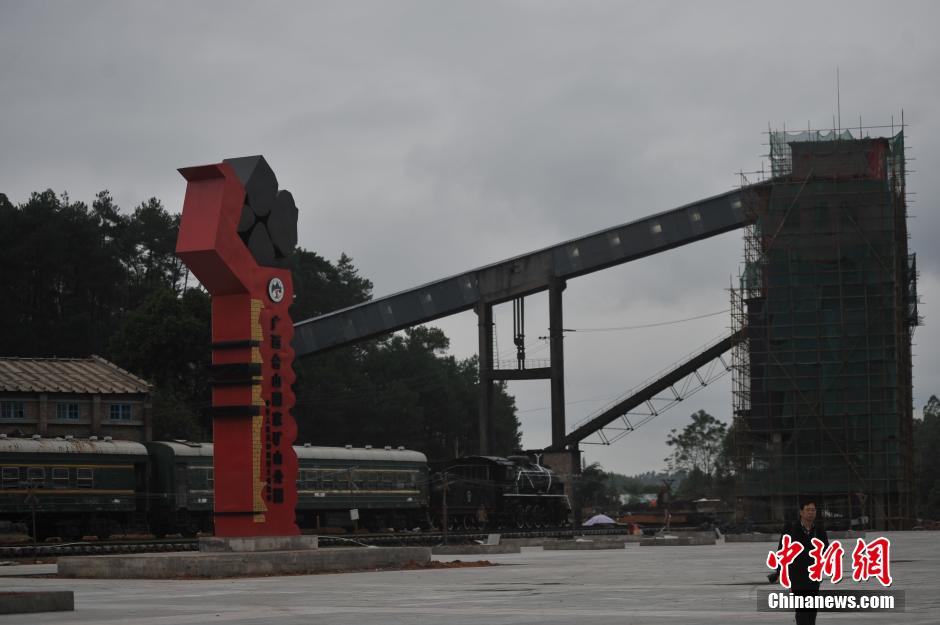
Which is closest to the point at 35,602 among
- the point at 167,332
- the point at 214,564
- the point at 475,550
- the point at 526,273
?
the point at 214,564

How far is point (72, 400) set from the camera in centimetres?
7669

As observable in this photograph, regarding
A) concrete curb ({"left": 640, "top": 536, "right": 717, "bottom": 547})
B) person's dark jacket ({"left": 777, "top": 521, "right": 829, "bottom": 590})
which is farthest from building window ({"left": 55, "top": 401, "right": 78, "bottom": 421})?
person's dark jacket ({"left": 777, "top": 521, "right": 829, "bottom": 590})

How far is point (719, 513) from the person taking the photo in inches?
3834

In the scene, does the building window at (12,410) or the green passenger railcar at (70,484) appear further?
the building window at (12,410)

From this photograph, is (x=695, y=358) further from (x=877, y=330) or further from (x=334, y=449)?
(x=334, y=449)

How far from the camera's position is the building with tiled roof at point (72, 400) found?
7419 centimetres

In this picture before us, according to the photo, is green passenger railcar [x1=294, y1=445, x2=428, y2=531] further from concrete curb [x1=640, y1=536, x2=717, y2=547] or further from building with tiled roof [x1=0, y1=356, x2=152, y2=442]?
building with tiled roof [x1=0, y1=356, x2=152, y2=442]

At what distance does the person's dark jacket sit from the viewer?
14594mm

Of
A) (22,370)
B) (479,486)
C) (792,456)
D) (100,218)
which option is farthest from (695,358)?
(100,218)

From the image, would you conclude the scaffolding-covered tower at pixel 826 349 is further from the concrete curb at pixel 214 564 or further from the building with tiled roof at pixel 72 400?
the concrete curb at pixel 214 564

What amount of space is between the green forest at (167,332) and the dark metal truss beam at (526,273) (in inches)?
515

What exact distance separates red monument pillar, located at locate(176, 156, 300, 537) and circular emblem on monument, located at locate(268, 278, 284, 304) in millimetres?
28

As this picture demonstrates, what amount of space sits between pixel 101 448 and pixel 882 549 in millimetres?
44115
